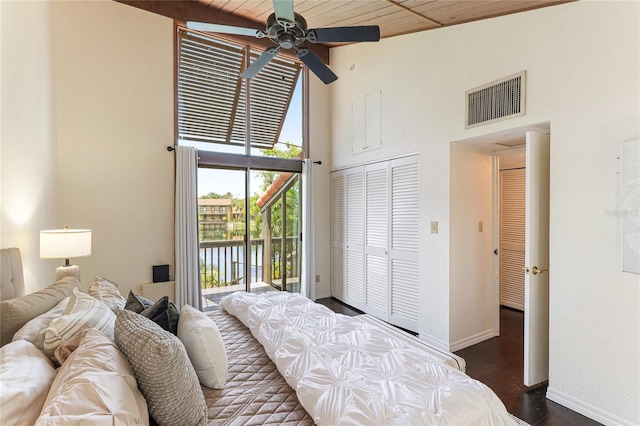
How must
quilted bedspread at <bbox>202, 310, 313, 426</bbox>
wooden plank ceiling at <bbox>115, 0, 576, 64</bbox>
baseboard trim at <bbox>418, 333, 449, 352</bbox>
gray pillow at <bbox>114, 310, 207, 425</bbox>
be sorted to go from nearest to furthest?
gray pillow at <bbox>114, 310, 207, 425</bbox> < quilted bedspread at <bbox>202, 310, 313, 426</bbox> < wooden plank ceiling at <bbox>115, 0, 576, 64</bbox> < baseboard trim at <bbox>418, 333, 449, 352</bbox>

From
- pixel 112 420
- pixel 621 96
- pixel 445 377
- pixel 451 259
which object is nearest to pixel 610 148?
pixel 621 96

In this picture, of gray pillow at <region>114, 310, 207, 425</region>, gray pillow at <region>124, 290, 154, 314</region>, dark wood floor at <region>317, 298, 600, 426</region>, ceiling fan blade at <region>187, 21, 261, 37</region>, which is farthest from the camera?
ceiling fan blade at <region>187, 21, 261, 37</region>

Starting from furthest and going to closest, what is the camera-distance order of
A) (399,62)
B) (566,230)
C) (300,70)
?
1. (300,70)
2. (399,62)
3. (566,230)

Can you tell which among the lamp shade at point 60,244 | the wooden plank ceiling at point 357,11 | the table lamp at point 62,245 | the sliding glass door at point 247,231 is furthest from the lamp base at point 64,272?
the wooden plank ceiling at point 357,11

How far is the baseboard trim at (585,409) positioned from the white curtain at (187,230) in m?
3.60

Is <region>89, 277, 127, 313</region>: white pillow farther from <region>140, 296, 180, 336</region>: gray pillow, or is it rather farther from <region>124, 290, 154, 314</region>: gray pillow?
<region>140, 296, 180, 336</region>: gray pillow

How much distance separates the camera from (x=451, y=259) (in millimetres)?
3025

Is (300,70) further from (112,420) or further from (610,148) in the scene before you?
(112,420)

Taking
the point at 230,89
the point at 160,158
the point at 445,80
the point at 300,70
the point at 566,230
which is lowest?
the point at 566,230

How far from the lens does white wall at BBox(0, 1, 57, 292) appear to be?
1829 mm

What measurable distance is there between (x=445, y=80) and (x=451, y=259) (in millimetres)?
1778

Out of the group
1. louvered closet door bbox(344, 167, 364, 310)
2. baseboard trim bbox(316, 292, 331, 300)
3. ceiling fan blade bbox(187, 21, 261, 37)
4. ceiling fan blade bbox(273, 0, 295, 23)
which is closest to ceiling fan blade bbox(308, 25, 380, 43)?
ceiling fan blade bbox(273, 0, 295, 23)

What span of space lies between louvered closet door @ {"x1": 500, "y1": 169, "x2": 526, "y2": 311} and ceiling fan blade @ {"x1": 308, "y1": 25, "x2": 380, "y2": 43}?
2.90 metres

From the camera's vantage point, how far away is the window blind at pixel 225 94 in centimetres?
404
